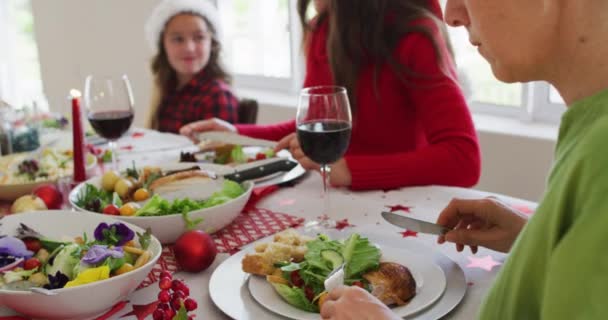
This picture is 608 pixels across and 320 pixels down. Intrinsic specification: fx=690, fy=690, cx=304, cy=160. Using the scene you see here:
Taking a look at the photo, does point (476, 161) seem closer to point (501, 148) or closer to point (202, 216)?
point (202, 216)

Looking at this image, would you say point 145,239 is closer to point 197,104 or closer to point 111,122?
point 111,122

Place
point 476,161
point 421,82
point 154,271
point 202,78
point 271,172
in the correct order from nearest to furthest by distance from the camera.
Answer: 1. point 154,271
2. point 271,172
3. point 476,161
4. point 421,82
5. point 202,78

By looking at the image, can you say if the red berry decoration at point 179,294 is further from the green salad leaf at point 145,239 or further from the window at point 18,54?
the window at point 18,54

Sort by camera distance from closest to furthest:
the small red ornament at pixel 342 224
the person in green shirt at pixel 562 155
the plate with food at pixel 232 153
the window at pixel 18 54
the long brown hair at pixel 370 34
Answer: the person in green shirt at pixel 562 155 < the small red ornament at pixel 342 224 < the plate with food at pixel 232 153 < the long brown hair at pixel 370 34 < the window at pixel 18 54

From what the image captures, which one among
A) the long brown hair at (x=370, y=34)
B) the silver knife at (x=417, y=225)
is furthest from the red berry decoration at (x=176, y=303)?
the long brown hair at (x=370, y=34)

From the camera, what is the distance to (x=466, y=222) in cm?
103

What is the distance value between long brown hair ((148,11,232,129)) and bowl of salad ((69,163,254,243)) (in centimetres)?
139

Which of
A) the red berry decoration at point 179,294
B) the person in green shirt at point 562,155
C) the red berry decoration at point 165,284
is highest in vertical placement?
the person in green shirt at point 562,155

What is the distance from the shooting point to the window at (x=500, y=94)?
262 centimetres

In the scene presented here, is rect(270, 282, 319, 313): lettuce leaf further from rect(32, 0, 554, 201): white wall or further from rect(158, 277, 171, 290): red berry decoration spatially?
rect(32, 0, 554, 201): white wall

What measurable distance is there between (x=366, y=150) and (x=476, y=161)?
380 millimetres

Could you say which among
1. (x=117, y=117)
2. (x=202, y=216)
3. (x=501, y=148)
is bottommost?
(x=501, y=148)

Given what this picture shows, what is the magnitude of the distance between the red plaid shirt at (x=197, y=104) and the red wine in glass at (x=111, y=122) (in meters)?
1.05

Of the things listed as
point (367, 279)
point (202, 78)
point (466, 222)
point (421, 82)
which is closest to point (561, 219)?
point (367, 279)
